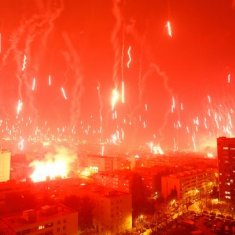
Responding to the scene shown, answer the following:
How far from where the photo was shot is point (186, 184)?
16.1 metres

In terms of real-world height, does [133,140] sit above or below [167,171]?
above

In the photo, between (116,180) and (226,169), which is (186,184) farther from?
(116,180)

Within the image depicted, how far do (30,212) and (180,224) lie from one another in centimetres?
590

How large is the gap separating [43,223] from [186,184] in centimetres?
982

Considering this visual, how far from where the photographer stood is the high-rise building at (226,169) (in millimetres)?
14169

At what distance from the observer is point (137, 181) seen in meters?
15.5

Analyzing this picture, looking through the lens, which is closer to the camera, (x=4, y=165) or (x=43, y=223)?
(x=43, y=223)

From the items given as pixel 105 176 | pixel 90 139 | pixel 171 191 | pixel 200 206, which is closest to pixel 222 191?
pixel 200 206

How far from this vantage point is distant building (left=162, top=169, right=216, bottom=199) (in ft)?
51.6

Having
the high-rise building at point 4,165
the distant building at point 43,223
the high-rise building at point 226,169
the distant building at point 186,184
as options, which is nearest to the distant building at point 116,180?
the distant building at point 186,184

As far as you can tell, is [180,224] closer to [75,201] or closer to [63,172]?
[75,201]

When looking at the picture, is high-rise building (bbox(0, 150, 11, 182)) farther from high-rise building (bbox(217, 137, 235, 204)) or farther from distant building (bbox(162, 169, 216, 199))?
high-rise building (bbox(217, 137, 235, 204))

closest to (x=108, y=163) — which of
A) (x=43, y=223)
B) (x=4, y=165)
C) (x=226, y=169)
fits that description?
(x=4, y=165)

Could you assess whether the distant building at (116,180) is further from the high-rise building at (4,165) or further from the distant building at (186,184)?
the high-rise building at (4,165)
